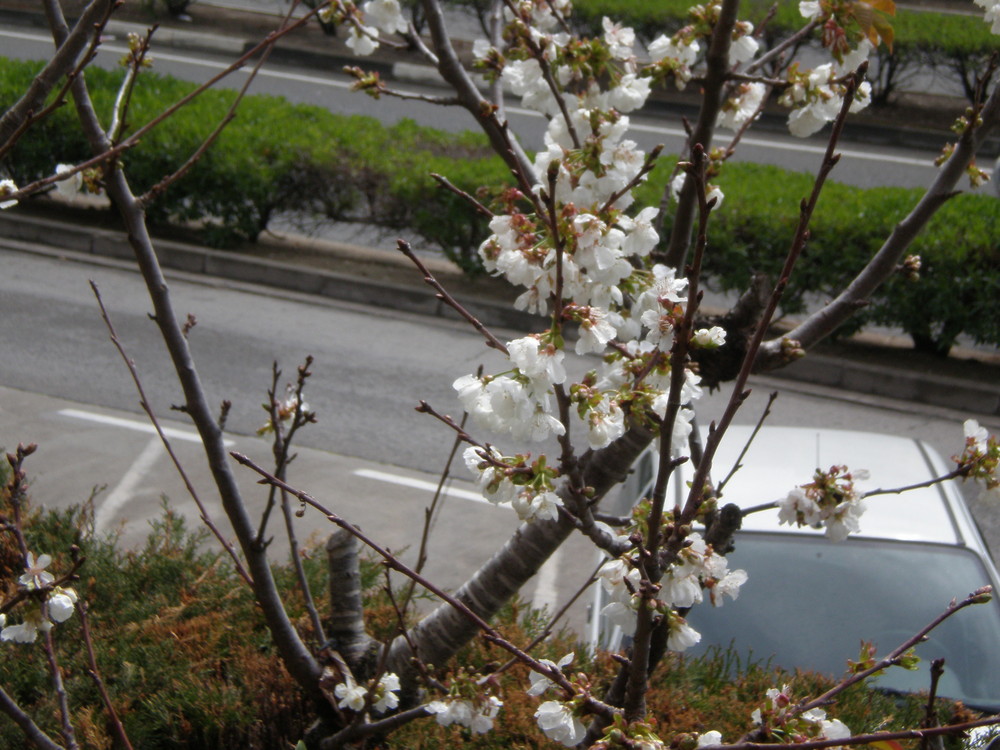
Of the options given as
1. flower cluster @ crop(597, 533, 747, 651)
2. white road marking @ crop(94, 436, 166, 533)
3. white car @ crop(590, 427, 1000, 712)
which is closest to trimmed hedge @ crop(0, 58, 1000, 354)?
white road marking @ crop(94, 436, 166, 533)

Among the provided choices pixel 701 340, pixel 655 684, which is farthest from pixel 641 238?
pixel 655 684

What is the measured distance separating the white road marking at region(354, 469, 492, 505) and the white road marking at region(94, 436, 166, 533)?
130 centimetres

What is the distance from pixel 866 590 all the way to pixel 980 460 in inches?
76.9

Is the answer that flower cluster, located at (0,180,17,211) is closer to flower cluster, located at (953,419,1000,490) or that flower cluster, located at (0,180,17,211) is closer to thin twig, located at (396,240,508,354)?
thin twig, located at (396,240,508,354)

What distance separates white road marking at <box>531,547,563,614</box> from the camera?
5.62m

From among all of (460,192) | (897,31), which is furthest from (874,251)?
(897,31)

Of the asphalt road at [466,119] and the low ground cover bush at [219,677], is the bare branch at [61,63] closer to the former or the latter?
the low ground cover bush at [219,677]

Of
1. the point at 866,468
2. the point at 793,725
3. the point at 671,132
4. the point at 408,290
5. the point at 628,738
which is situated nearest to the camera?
the point at 628,738

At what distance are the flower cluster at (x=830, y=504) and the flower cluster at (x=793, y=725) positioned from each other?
0.41 metres

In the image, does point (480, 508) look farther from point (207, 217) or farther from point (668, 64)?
point (207, 217)

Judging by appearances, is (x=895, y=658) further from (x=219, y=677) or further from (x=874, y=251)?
(x=874, y=251)

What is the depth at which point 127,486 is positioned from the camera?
257 inches

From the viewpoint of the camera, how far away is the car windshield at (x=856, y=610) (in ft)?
12.5

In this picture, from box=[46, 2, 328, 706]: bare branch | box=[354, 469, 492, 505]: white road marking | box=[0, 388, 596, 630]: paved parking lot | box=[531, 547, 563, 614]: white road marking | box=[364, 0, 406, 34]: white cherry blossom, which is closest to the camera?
box=[46, 2, 328, 706]: bare branch
